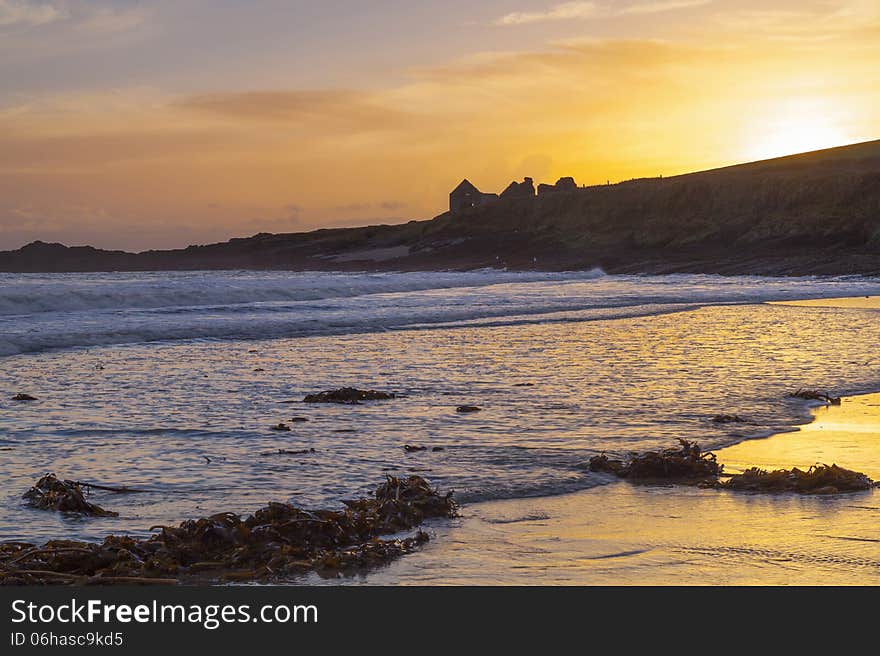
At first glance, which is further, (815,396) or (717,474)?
(815,396)

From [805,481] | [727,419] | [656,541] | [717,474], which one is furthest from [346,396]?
[656,541]

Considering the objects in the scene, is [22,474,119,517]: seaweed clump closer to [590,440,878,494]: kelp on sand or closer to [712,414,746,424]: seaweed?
[590,440,878,494]: kelp on sand

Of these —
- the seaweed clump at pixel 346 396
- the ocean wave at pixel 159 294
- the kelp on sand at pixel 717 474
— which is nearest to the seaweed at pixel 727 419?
the kelp on sand at pixel 717 474

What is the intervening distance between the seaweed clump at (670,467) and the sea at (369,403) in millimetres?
274

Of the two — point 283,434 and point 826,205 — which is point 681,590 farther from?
point 826,205

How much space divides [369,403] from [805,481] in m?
4.96

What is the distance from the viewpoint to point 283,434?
28.2 ft

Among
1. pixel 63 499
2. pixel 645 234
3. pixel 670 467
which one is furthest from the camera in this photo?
pixel 645 234

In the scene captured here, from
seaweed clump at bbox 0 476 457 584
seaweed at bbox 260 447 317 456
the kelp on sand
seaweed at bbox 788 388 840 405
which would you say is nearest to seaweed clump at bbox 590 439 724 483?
the kelp on sand

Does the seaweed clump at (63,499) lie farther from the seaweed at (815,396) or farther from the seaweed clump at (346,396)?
the seaweed at (815,396)

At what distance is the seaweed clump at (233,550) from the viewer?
4840 millimetres

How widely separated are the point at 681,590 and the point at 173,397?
737cm

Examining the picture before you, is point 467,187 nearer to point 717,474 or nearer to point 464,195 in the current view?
point 464,195

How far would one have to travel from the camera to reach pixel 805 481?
6.50 meters
